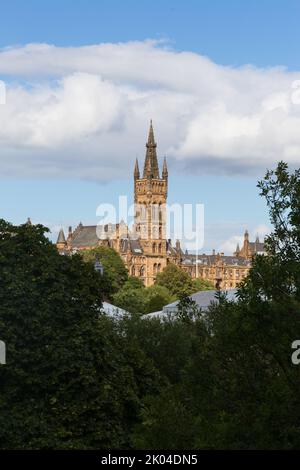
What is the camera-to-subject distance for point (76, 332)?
119ft

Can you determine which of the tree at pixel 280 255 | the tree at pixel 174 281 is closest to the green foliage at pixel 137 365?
the tree at pixel 280 255

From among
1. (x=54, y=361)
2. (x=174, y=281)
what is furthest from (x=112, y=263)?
(x=54, y=361)

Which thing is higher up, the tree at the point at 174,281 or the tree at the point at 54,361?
the tree at the point at 174,281

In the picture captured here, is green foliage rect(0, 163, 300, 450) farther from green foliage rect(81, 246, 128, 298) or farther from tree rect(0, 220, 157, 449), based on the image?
green foliage rect(81, 246, 128, 298)

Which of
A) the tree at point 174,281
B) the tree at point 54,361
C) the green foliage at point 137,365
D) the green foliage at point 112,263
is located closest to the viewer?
the green foliage at point 137,365

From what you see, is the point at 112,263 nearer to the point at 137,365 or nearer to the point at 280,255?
the point at 137,365

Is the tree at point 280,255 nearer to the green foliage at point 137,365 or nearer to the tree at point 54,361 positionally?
the green foliage at point 137,365

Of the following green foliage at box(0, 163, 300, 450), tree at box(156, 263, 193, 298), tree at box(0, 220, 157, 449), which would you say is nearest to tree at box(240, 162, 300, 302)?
green foliage at box(0, 163, 300, 450)

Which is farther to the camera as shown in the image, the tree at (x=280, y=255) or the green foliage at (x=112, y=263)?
the green foliage at (x=112, y=263)

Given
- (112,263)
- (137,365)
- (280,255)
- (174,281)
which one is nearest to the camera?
(280,255)

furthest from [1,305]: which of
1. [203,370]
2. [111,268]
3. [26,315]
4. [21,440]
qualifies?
[111,268]

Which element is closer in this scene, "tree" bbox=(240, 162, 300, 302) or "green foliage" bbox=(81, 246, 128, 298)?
"tree" bbox=(240, 162, 300, 302)

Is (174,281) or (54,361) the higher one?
(174,281)

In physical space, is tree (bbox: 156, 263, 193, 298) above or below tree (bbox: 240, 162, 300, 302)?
above
